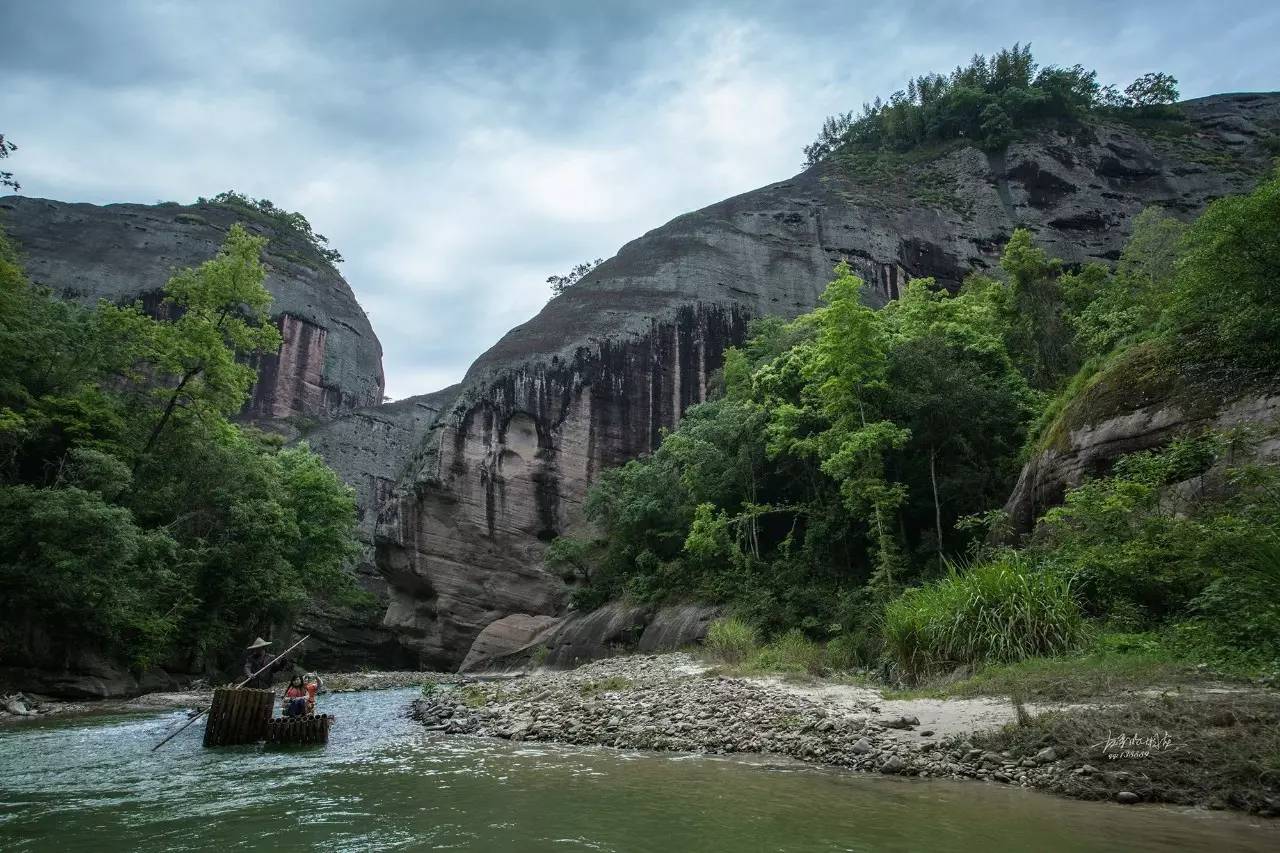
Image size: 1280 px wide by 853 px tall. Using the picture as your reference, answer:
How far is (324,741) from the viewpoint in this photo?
12.1m

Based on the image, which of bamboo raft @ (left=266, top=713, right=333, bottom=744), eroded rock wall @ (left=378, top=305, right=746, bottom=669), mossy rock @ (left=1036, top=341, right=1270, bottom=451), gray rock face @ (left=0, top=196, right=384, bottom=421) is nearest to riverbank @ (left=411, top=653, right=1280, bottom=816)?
bamboo raft @ (left=266, top=713, right=333, bottom=744)

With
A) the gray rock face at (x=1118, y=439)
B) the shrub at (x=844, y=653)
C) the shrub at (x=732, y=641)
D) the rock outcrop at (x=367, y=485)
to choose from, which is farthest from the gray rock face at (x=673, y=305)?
the gray rock face at (x=1118, y=439)

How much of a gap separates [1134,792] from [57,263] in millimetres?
61164

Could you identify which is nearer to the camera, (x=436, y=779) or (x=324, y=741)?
(x=436, y=779)

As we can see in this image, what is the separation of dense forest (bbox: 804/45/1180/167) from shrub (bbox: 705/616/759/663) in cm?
4717

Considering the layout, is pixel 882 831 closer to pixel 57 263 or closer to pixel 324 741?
pixel 324 741

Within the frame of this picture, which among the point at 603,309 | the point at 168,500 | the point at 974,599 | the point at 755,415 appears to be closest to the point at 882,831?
the point at 974,599

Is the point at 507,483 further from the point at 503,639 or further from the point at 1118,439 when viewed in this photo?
the point at 1118,439

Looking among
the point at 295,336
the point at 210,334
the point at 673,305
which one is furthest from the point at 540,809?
the point at 295,336

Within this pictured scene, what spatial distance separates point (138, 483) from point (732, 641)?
1984 cm

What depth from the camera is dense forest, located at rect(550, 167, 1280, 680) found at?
34.1 feet

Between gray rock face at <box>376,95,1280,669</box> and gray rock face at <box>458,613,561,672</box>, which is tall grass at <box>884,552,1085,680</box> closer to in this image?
gray rock face at <box>458,613,561,672</box>

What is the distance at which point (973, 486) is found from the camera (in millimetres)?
18922

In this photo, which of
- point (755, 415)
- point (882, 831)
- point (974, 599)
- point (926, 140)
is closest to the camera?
point (882, 831)
